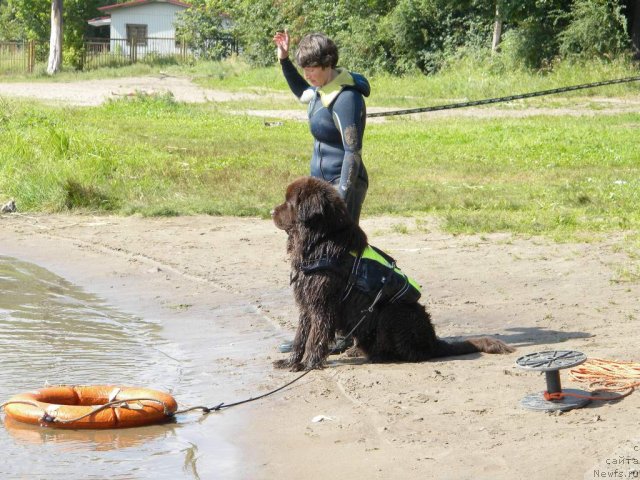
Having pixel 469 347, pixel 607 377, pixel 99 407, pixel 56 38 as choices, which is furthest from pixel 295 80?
pixel 56 38

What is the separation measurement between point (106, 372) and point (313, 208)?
201 centimetres

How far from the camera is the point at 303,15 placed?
1759 inches

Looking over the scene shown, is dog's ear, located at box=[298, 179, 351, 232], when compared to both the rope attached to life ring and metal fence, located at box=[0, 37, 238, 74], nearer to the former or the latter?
the rope attached to life ring

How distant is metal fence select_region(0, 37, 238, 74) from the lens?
5075cm

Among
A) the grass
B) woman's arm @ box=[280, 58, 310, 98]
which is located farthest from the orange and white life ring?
the grass

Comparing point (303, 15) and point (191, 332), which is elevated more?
point (303, 15)

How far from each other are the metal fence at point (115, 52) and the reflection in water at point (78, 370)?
41.8 metres

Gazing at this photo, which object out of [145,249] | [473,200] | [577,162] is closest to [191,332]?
[145,249]

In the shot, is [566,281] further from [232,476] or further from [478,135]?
[478,135]

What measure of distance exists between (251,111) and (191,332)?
19.1 metres

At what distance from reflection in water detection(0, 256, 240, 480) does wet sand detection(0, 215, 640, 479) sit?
0.62ft

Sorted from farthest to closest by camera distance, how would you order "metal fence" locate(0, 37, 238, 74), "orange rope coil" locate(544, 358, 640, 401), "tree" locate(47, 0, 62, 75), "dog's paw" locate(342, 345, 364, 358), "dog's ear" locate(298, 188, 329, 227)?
1. "metal fence" locate(0, 37, 238, 74)
2. "tree" locate(47, 0, 62, 75)
3. "dog's paw" locate(342, 345, 364, 358)
4. "dog's ear" locate(298, 188, 329, 227)
5. "orange rope coil" locate(544, 358, 640, 401)

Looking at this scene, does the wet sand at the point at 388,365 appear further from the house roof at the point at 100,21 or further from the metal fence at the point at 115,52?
the house roof at the point at 100,21

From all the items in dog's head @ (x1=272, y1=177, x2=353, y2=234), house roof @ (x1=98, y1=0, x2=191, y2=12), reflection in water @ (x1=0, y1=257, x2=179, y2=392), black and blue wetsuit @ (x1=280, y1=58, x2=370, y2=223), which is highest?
house roof @ (x1=98, y1=0, x2=191, y2=12)
